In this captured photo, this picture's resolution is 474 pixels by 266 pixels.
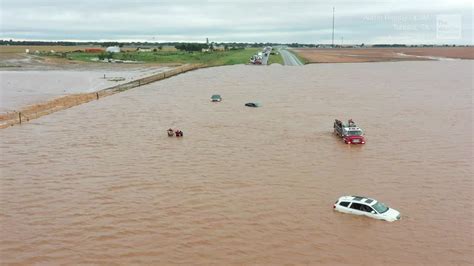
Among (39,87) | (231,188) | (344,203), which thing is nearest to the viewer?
(344,203)

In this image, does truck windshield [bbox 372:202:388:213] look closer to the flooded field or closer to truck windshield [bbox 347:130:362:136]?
truck windshield [bbox 347:130:362:136]

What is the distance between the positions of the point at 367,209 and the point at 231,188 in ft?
28.3

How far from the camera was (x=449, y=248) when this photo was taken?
22.4 metres

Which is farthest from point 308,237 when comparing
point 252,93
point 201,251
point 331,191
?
point 252,93

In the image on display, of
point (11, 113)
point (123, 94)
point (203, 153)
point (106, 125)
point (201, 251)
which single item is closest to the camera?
point (201, 251)

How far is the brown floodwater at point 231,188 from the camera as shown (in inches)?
882

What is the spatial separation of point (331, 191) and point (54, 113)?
140 ft

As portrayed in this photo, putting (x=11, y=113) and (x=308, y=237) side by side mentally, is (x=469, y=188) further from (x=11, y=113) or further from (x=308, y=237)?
(x=11, y=113)

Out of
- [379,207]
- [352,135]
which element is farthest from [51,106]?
[379,207]

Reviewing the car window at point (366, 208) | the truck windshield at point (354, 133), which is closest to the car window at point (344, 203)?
the car window at point (366, 208)

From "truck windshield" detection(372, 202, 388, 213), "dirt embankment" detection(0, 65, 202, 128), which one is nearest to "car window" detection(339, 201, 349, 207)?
"truck windshield" detection(372, 202, 388, 213)

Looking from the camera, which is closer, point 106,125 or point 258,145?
point 258,145

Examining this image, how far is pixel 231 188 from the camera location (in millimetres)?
30906

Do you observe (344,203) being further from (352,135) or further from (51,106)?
(51,106)
